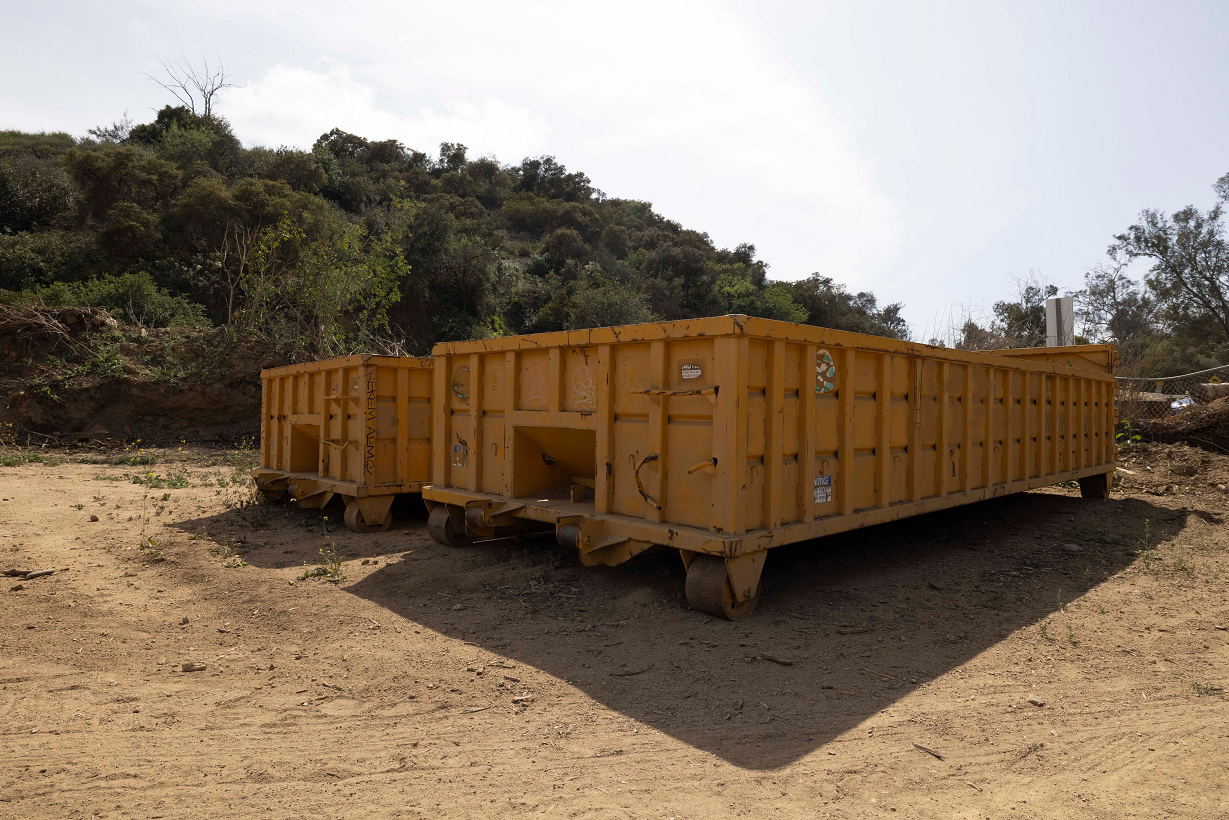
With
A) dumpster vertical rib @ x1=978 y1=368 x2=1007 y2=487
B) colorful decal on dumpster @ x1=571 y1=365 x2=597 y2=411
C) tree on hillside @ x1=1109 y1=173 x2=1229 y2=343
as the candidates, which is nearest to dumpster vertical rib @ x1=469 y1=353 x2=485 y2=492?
colorful decal on dumpster @ x1=571 y1=365 x2=597 y2=411

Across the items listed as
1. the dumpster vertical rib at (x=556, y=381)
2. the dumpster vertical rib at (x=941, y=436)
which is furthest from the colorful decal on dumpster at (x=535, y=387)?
the dumpster vertical rib at (x=941, y=436)

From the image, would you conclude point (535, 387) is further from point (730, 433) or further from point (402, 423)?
point (402, 423)

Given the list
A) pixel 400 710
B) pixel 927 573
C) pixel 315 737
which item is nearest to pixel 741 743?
pixel 400 710

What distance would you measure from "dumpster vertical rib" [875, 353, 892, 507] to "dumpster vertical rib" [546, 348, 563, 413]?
240 cm

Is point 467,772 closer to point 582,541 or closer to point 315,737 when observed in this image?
point 315,737

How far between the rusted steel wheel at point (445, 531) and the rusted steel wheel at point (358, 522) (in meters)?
1.23

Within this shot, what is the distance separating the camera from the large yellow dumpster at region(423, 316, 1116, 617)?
177 inches

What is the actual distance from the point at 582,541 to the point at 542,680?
48.1 inches

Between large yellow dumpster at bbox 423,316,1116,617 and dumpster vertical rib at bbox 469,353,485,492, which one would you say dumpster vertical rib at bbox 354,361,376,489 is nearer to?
large yellow dumpster at bbox 423,316,1116,617

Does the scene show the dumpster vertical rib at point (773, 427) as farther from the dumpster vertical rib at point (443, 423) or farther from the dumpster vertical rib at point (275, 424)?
the dumpster vertical rib at point (275, 424)

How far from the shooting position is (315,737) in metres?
3.20

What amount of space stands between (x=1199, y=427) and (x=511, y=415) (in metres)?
12.4

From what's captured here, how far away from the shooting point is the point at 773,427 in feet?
14.9

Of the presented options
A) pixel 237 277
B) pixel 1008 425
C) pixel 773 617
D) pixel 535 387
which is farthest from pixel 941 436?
pixel 237 277
